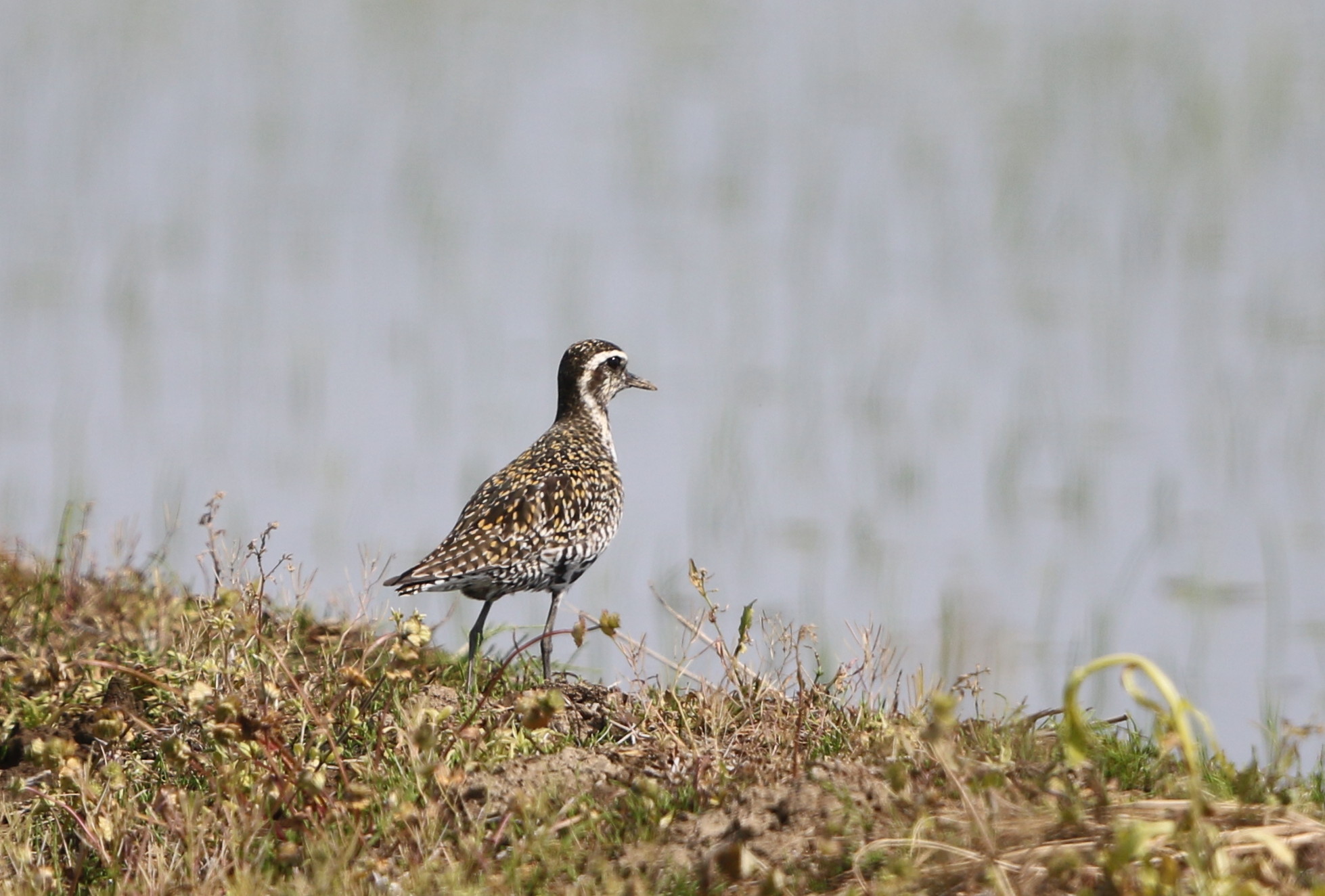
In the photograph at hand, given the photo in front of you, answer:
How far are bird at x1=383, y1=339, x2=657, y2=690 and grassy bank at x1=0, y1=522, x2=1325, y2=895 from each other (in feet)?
2.00

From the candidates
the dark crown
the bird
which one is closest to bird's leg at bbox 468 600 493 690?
the bird

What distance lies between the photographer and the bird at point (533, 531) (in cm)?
722

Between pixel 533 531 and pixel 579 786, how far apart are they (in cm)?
234

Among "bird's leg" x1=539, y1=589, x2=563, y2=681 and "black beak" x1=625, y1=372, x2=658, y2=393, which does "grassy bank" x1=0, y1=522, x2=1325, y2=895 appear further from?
"black beak" x1=625, y1=372, x2=658, y2=393

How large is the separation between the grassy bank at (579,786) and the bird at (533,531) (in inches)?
24.0

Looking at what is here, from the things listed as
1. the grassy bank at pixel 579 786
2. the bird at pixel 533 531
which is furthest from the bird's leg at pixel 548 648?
the grassy bank at pixel 579 786

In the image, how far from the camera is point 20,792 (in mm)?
5758

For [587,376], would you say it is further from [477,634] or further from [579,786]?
[579,786]

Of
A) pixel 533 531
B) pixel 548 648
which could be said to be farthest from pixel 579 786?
pixel 533 531

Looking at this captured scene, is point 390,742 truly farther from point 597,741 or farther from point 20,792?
point 20,792

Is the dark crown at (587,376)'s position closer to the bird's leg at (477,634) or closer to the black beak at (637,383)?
the black beak at (637,383)

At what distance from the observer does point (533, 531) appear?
7.53 meters

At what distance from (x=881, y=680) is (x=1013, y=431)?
5.74 m

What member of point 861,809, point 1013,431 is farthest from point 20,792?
point 1013,431
